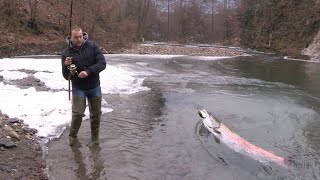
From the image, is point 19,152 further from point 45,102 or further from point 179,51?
point 179,51

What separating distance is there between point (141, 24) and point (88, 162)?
67.8 metres

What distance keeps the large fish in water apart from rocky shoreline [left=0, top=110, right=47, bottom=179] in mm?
3841

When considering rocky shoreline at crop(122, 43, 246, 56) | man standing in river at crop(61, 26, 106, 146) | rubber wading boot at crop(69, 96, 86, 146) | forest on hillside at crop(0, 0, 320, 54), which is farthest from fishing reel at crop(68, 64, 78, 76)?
rocky shoreline at crop(122, 43, 246, 56)

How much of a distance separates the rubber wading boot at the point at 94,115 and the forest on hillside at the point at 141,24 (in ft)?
71.2

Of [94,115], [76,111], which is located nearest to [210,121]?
[94,115]

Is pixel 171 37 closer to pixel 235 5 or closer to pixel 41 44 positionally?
pixel 235 5

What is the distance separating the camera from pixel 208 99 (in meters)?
14.0

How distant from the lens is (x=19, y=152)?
22.4 ft

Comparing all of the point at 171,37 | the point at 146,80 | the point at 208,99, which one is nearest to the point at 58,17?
the point at 146,80

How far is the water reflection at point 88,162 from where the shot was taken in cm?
630

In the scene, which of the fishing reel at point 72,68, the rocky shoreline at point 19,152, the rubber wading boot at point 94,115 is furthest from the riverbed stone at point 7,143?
the fishing reel at point 72,68

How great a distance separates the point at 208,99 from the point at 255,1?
5338 cm

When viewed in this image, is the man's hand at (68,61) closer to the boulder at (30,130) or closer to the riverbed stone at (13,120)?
the boulder at (30,130)

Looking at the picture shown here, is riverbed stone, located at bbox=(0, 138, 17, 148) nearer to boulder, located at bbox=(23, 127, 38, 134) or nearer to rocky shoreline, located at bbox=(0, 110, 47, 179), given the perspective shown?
rocky shoreline, located at bbox=(0, 110, 47, 179)
